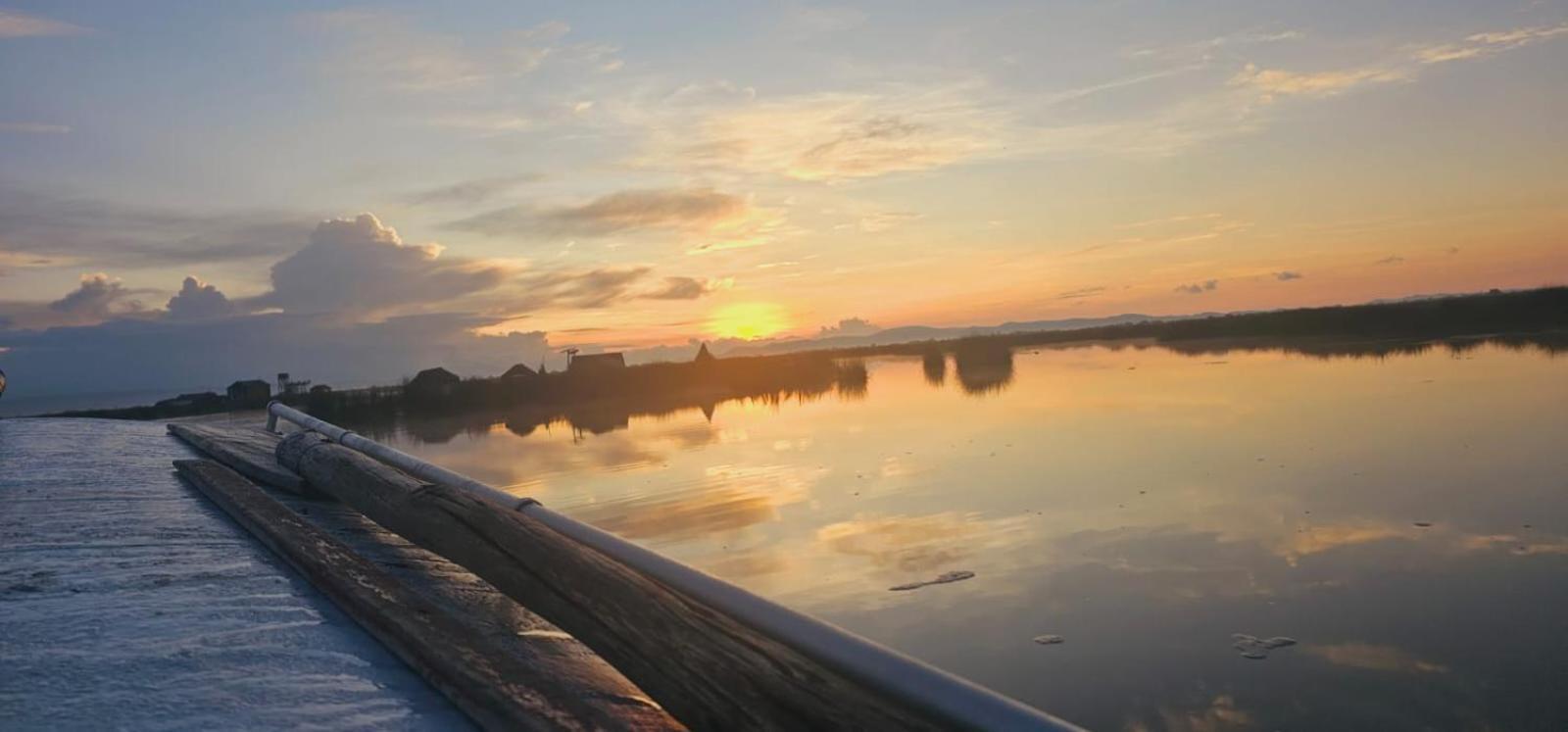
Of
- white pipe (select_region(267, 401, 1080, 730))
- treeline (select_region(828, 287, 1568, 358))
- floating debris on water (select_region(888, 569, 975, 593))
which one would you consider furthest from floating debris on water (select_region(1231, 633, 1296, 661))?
treeline (select_region(828, 287, 1568, 358))

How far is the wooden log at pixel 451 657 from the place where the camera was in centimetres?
199

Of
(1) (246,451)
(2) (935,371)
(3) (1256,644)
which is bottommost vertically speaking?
(3) (1256,644)

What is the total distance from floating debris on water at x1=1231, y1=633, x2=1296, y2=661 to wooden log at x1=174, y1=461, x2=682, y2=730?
5461 mm

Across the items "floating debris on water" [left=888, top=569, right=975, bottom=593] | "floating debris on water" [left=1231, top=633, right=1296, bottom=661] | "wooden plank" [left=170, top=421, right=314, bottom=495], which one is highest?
"wooden plank" [left=170, top=421, right=314, bottom=495]

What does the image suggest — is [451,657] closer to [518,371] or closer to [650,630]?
[650,630]

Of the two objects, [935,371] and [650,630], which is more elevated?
[650,630]

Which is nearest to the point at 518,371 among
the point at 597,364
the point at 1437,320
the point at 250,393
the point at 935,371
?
the point at 597,364

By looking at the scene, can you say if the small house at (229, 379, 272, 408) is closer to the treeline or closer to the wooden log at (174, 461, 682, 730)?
the wooden log at (174, 461, 682, 730)

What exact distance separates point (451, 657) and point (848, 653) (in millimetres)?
1008

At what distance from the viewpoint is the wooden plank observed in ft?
17.8

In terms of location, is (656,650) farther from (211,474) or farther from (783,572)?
(783,572)

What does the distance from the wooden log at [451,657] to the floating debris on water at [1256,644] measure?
5461 mm

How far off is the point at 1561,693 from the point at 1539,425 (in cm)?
1352

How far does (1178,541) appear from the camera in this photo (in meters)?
9.51
